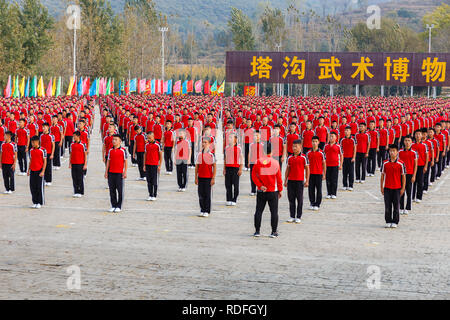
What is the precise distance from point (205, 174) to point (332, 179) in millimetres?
3600

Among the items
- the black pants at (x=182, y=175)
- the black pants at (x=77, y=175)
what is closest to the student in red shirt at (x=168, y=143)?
the black pants at (x=182, y=175)

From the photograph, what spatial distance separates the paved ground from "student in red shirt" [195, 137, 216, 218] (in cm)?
30

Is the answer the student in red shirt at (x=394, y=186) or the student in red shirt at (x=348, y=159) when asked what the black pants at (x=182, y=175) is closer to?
the student in red shirt at (x=348, y=159)

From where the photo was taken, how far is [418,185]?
15711 millimetres

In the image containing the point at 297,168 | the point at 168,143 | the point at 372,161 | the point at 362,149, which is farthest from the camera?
the point at 372,161

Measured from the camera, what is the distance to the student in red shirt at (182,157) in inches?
627

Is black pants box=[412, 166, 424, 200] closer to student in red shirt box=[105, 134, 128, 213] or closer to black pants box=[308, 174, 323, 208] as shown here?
black pants box=[308, 174, 323, 208]

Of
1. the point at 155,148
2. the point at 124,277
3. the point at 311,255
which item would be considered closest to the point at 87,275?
the point at 124,277

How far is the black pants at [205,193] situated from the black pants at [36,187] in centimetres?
333

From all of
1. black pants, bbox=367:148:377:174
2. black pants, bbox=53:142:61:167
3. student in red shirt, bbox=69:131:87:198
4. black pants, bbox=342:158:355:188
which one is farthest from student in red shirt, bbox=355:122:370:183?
black pants, bbox=53:142:61:167

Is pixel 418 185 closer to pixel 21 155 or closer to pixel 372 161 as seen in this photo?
pixel 372 161

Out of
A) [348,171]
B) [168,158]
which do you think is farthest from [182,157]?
[348,171]
